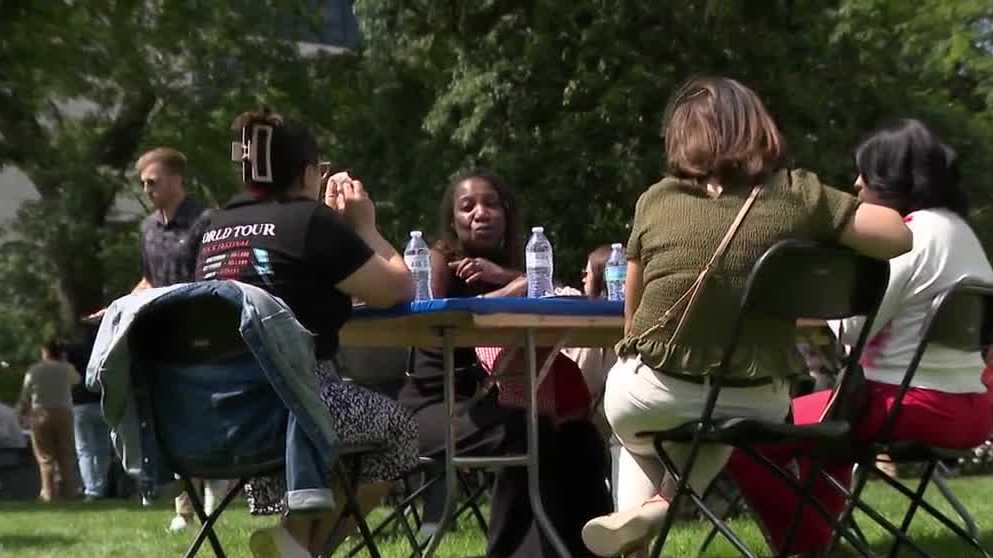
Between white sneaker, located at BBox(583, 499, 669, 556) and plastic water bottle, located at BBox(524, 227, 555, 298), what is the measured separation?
1.36 metres

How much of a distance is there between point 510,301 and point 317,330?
52cm

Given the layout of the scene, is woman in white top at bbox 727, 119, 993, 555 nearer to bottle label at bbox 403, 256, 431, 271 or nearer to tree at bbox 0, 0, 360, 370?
bottle label at bbox 403, 256, 431, 271

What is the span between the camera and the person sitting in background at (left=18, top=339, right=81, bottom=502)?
1800 cm

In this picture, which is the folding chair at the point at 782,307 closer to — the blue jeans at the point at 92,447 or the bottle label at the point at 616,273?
the bottle label at the point at 616,273

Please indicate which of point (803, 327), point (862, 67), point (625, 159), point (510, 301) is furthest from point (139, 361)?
point (862, 67)

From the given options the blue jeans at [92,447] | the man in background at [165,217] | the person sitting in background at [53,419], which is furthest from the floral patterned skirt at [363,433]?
the person sitting in background at [53,419]

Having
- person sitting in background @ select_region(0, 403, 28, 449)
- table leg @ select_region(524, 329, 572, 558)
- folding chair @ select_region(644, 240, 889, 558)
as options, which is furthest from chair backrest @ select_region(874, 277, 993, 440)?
person sitting in background @ select_region(0, 403, 28, 449)

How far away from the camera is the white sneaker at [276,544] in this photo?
14.5ft

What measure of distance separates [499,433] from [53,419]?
13.3 meters

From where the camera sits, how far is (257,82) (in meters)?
22.6

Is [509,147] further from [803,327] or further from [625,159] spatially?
[803,327]

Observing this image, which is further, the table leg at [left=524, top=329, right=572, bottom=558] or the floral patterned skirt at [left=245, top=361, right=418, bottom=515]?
the table leg at [left=524, top=329, right=572, bottom=558]

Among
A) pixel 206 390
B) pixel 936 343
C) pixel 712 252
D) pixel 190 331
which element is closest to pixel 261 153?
pixel 190 331

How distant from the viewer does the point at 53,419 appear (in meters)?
18.1
